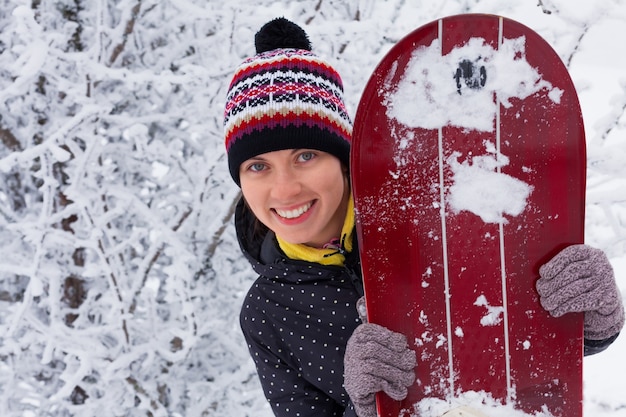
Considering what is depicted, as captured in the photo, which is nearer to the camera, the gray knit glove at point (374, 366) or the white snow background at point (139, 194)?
the gray knit glove at point (374, 366)

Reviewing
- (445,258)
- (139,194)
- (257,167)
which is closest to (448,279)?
(445,258)

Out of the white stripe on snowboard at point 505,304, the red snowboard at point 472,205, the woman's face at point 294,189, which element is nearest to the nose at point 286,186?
the woman's face at point 294,189

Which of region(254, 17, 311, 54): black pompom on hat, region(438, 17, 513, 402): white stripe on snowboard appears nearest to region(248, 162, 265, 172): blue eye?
region(254, 17, 311, 54): black pompom on hat

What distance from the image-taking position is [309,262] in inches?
63.2

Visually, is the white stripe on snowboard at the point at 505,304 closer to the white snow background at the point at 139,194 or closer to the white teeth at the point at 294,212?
the white teeth at the point at 294,212

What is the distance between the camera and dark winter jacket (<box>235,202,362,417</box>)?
5.29 feet

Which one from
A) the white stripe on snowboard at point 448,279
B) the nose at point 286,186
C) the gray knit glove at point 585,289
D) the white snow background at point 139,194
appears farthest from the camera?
the white snow background at point 139,194

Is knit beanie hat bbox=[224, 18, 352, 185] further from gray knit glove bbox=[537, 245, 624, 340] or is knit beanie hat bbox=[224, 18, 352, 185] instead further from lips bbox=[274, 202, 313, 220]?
gray knit glove bbox=[537, 245, 624, 340]

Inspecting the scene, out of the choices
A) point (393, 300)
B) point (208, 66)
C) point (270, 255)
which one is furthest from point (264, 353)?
point (208, 66)

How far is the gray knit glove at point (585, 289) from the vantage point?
4.35 feet

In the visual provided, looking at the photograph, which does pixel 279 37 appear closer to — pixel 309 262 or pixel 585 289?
pixel 309 262

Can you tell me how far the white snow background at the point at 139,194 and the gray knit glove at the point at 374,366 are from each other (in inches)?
54.5

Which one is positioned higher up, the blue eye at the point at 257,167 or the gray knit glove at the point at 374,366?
the blue eye at the point at 257,167

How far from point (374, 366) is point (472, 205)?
51 centimetres
